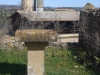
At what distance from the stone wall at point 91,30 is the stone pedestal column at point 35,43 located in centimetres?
239

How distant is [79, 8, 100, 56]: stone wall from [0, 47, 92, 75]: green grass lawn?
732 mm

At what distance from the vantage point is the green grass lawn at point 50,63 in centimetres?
685

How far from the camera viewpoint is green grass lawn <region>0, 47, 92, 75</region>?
6.85 meters

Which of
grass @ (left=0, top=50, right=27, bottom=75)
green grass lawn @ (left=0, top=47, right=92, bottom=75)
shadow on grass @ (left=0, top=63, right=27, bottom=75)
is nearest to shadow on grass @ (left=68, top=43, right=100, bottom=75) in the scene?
green grass lawn @ (left=0, top=47, right=92, bottom=75)

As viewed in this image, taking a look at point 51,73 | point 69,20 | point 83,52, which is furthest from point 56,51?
point 69,20

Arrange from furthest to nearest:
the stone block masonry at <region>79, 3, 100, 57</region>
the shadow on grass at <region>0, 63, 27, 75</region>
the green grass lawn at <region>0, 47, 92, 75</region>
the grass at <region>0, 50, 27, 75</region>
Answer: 1. the stone block masonry at <region>79, 3, 100, 57</region>
2. the green grass lawn at <region>0, 47, 92, 75</region>
3. the grass at <region>0, 50, 27, 75</region>
4. the shadow on grass at <region>0, 63, 27, 75</region>

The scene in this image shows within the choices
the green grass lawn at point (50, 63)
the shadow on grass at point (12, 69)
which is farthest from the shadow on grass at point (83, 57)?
the shadow on grass at point (12, 69)

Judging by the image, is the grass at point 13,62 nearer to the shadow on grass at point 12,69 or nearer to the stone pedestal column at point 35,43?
the shadow on grass at point 12,69

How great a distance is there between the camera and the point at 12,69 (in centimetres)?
693

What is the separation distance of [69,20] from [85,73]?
14700 millimetres

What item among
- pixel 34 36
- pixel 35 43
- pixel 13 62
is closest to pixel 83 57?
pixel 13 62

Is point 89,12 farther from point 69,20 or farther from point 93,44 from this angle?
point 69,20

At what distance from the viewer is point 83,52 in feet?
27.8

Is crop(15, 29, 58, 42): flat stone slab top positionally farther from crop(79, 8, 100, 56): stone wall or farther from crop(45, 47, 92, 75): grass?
crop(79, 8, 100, 56): stone wall
